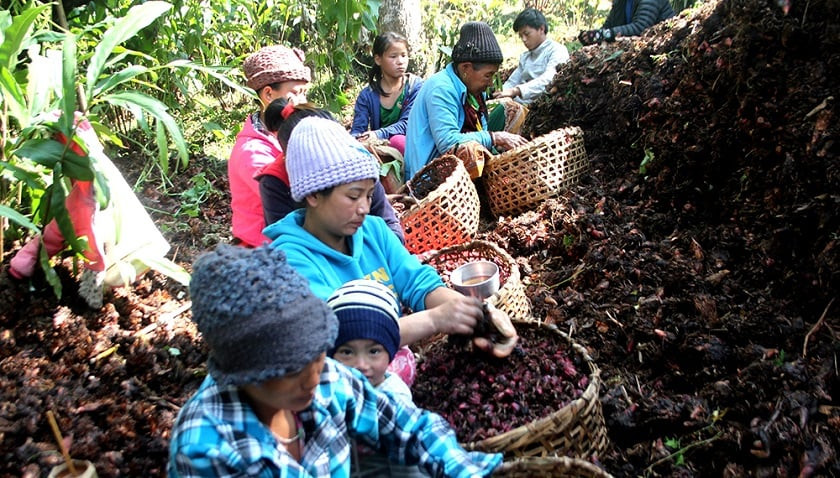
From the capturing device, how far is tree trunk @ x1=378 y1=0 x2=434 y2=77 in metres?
7.54

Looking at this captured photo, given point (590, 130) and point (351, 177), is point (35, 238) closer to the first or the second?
point (351, 177)

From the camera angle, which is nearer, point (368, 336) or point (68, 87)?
point (368, 336)

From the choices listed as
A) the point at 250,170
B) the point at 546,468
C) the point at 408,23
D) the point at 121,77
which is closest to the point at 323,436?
the point at 546,468

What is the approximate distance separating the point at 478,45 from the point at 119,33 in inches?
86.2

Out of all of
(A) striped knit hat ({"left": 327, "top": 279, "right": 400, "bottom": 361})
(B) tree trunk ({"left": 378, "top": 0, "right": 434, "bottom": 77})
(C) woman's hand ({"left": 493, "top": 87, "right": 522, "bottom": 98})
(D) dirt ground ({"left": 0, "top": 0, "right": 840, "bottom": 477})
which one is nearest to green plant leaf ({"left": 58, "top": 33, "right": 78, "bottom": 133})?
(D) dirt ground ({"left": 0, "top": 0, "right": 840, "bottom": 477})

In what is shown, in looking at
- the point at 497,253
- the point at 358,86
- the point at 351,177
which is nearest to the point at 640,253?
the point at 497,253

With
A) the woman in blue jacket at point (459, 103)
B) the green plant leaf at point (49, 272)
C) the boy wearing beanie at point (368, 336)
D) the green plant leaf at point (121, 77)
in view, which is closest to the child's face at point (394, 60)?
the woman in blue jacket at point (459, 103)

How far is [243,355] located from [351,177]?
1065 mm

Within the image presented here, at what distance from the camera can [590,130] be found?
471cm

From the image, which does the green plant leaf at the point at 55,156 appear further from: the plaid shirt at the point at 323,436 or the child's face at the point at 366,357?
the plaid shirt at the point at 323,436

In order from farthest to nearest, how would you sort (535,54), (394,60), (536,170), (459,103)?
(535,54)
(394,60)
(459,103)
(536,170)

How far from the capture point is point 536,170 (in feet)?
13.9

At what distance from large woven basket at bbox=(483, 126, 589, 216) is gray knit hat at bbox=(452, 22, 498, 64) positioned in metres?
0.65

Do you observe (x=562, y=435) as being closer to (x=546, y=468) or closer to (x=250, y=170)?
(x=546, y=468)
